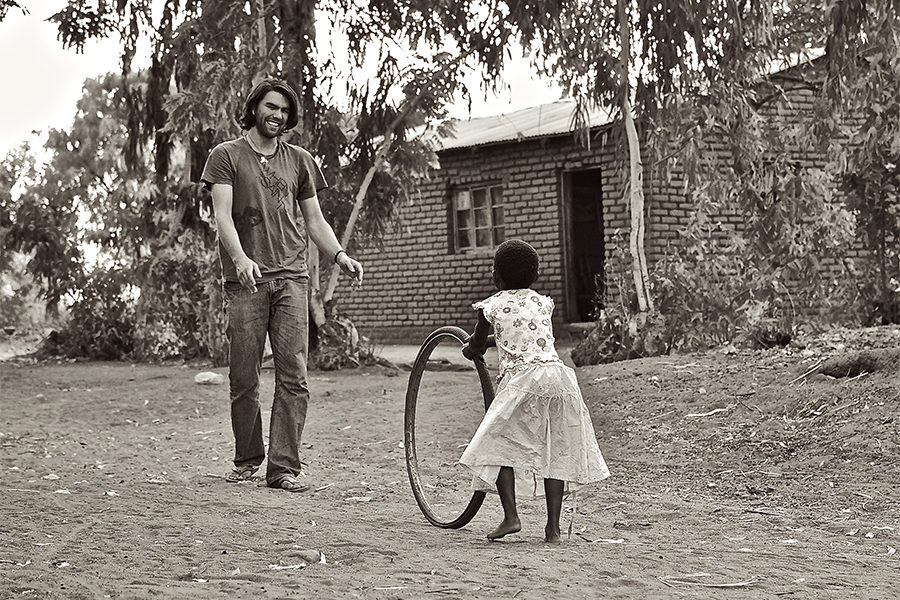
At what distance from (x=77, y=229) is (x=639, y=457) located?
15.0m

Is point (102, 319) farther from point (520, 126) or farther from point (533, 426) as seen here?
point (533, 426)

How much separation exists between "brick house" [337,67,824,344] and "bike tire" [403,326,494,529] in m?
13.2

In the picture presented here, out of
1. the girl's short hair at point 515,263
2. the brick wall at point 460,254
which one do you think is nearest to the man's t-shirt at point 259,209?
the girl's short hair at point 515,263

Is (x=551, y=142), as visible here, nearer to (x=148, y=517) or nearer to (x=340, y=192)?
(x=340, y=192)

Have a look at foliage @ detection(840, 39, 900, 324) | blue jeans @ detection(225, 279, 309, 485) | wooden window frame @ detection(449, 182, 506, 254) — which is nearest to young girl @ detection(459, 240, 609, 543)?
blue jeans @ detection(225, 279, 309, 485)

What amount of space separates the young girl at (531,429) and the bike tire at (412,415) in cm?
20

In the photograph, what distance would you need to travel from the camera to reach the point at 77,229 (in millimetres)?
21000

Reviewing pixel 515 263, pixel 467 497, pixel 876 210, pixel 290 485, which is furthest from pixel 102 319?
pixel 515 263

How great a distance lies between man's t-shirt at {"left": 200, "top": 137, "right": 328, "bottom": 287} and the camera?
6797 millimetres

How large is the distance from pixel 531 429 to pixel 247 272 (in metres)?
2.03

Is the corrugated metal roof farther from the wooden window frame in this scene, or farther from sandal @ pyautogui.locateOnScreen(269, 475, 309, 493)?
sandal @ pyautogui.locateOnScreen(269, 475, 309, 493)

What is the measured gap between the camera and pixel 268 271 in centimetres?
684

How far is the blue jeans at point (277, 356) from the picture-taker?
268 inches

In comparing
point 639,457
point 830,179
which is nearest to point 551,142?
point 830,179
